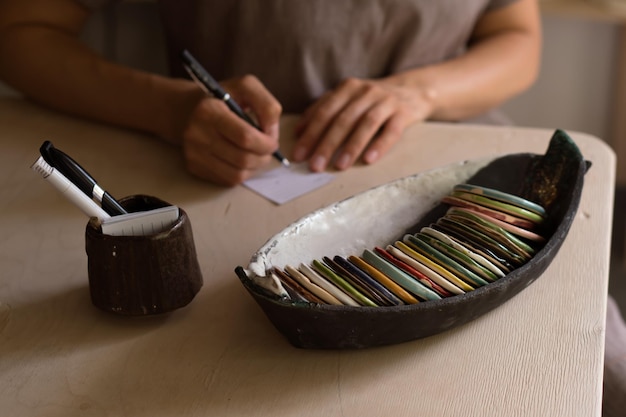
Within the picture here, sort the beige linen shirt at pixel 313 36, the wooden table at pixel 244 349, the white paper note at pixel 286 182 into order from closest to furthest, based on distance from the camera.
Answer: the wooden table at pixel 244 349 < the white paper note at pixel 286 182 < the beige linen shirt at pixel 313 36

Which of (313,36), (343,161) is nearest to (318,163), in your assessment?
(343,161)

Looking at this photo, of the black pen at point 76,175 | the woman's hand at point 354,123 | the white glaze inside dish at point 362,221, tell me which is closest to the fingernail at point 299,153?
the woman's hand at point 354,123

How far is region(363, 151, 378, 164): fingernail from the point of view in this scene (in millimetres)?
868

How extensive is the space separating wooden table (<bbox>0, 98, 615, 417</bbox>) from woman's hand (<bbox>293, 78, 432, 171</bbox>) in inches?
3.7

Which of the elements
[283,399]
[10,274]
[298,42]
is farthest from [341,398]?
[298,42]

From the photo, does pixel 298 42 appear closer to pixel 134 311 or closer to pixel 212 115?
pixel 212 115

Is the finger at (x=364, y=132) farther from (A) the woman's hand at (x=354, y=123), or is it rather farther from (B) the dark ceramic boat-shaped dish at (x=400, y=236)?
(B) the dark ceramic boat-shaped dish at (x=400, y=236)

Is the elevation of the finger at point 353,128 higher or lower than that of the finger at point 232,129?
lower

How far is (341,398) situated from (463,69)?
658mm

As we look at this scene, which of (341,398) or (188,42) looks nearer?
(341,398)

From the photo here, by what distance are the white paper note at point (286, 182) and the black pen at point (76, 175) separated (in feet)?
0.71

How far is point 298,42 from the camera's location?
1059mm

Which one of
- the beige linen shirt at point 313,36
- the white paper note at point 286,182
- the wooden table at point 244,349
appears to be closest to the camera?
the wooden table at point 244,349

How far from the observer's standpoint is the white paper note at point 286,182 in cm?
80
